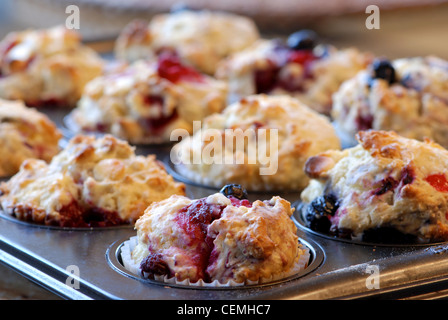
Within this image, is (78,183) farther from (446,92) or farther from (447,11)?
(447,11)

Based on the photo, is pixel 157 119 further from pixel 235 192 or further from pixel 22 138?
pixel 235 192

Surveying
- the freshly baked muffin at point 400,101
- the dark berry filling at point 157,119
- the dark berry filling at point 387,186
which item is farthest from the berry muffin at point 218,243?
the dark berry filling at point 157,119

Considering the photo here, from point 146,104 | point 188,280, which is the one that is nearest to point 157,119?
point 146,104

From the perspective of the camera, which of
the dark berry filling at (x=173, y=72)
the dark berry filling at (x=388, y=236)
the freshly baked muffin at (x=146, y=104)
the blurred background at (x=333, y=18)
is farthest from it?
the blurred background at (x=333, y=18)

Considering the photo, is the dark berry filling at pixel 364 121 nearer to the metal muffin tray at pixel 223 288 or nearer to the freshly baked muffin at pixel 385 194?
the freshly baked muffin at pixel 385 194

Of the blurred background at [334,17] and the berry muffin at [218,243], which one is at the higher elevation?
the blurred background at [334,17]
